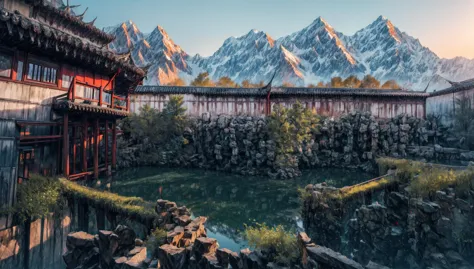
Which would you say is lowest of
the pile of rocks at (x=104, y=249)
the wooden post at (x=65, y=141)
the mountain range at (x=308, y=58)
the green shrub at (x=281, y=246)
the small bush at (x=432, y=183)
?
the pile of rocks at (x=104, y=249)

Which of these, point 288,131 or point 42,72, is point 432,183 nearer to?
point 288,131

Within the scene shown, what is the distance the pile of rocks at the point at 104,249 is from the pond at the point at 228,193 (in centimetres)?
487

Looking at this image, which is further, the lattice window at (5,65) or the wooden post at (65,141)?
the wooden post at (65,141)

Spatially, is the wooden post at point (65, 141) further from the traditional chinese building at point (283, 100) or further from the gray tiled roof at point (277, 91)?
the gray tiled roof at point (277, 91)

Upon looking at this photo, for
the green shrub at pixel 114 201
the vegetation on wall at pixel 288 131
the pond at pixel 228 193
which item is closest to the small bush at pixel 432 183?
the pond at pixel 228 193

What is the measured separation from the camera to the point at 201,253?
6.10 metres

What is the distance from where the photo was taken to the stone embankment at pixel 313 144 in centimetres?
2748

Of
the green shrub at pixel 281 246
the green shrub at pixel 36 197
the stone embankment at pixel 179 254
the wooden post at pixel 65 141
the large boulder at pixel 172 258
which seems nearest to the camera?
the stone embankment at pixel 179 254

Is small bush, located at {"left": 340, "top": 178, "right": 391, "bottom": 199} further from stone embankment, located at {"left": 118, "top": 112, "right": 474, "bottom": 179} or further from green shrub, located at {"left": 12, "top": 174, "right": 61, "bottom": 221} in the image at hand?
green shrub, located at {"left": 12, "top": 174, "right": 61, "bottom": 221}

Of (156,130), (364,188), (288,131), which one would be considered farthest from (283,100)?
(364,188)

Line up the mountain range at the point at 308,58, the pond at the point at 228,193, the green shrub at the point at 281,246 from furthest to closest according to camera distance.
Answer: the mountain range at the point at 308,58 < the pond at the point at 228,193 < the green shrub at the point at 281,246

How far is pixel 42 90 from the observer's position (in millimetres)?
11266

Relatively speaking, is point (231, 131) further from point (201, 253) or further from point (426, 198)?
point (201, 253)

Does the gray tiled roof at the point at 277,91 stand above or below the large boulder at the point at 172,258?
above
